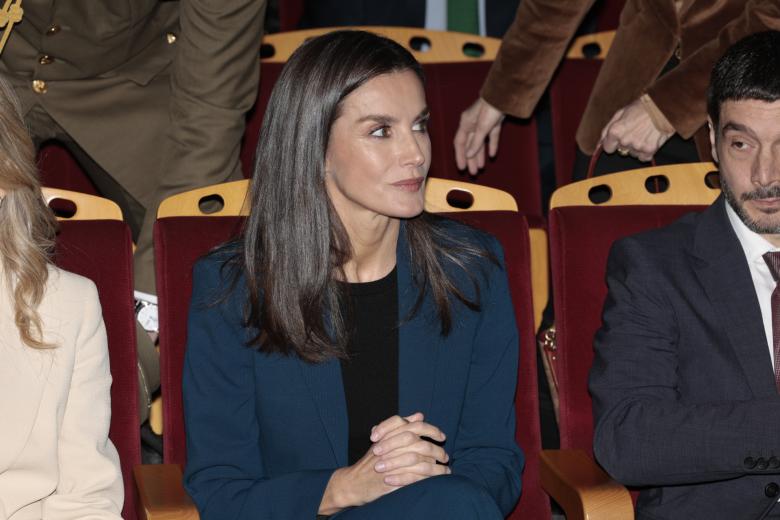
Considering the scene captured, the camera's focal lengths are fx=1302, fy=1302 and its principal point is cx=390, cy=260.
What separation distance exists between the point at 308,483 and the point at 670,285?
81cm

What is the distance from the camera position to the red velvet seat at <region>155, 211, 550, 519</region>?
2535mm

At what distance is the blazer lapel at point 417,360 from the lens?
2.44 metres

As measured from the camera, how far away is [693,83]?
10.3 ft

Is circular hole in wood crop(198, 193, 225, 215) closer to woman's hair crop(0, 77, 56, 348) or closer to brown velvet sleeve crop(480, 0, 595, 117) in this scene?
woman's hair crop(0, 77, 56, 348)

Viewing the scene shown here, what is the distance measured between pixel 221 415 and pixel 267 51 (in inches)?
74.2

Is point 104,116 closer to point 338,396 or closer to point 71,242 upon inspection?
point 71,242

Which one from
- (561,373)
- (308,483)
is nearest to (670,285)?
(561,373)

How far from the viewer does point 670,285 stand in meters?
2.54

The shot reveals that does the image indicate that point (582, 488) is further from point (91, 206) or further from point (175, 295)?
point (91, 206)

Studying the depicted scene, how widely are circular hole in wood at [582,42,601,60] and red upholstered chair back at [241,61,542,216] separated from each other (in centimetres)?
62

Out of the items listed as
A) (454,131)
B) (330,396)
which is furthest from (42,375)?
(454,131)

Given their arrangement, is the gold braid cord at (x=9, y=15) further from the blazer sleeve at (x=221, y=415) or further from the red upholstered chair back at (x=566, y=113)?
the red upholstered chair back at (x=566, y=113)

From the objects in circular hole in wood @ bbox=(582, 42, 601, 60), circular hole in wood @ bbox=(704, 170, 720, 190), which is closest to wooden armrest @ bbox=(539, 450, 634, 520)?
circular hole in wood @ bbox=(704, 170, 720, 190)

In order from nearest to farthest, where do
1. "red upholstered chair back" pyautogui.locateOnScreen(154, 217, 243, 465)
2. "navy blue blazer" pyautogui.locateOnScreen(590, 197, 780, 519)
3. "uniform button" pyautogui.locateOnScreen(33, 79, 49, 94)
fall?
"navy blue blazer" pyautogui.locateOnScreen(590, 197, 780, 519)
"red upholstered chair back" pyautogui.locateOnScreen(154, 217, 243, 465)
"uniform button" pyautogui.locateOnScreen(33, 79, 49, 94)
